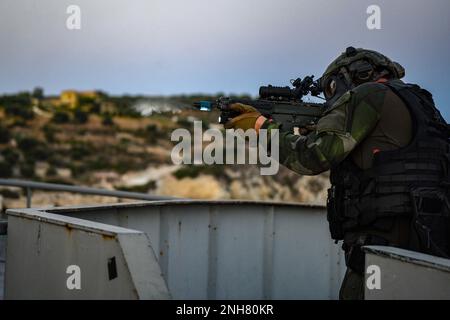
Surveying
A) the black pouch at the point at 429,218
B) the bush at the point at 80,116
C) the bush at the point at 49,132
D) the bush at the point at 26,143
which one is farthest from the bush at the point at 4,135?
the black pouch at the point at 429,218

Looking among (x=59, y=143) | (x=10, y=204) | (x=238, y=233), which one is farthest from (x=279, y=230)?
(x=59, y=143)

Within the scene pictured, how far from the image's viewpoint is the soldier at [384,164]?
131 inches

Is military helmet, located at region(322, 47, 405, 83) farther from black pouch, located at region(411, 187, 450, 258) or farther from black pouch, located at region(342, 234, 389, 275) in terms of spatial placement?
black pouch, located at region(342, 234, 389, 275)

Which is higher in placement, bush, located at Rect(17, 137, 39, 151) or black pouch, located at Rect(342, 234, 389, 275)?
bush, located at Rect(17, 137, 39, 151)

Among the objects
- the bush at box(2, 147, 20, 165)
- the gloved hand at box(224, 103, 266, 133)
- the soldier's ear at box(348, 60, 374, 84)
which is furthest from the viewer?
the bush at box(2, 147, 20, 165)

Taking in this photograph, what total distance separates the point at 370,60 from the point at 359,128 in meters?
0.54

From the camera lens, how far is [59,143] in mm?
42469

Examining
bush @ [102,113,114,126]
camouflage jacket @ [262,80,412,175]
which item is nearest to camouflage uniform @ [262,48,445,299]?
camouflage jacket @ [262,80,412,175]

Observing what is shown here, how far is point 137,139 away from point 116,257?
43744 mm

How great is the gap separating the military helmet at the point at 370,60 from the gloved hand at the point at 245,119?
51cm

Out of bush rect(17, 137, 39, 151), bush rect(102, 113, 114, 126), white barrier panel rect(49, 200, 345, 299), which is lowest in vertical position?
white barrier panel rect(49, 200, 345, 299)

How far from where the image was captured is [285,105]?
160 inches

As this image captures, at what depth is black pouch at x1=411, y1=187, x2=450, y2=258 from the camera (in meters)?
3.29

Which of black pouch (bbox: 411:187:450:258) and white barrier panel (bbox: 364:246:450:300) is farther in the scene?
black pouch (bbox: 411:187:450:258)
